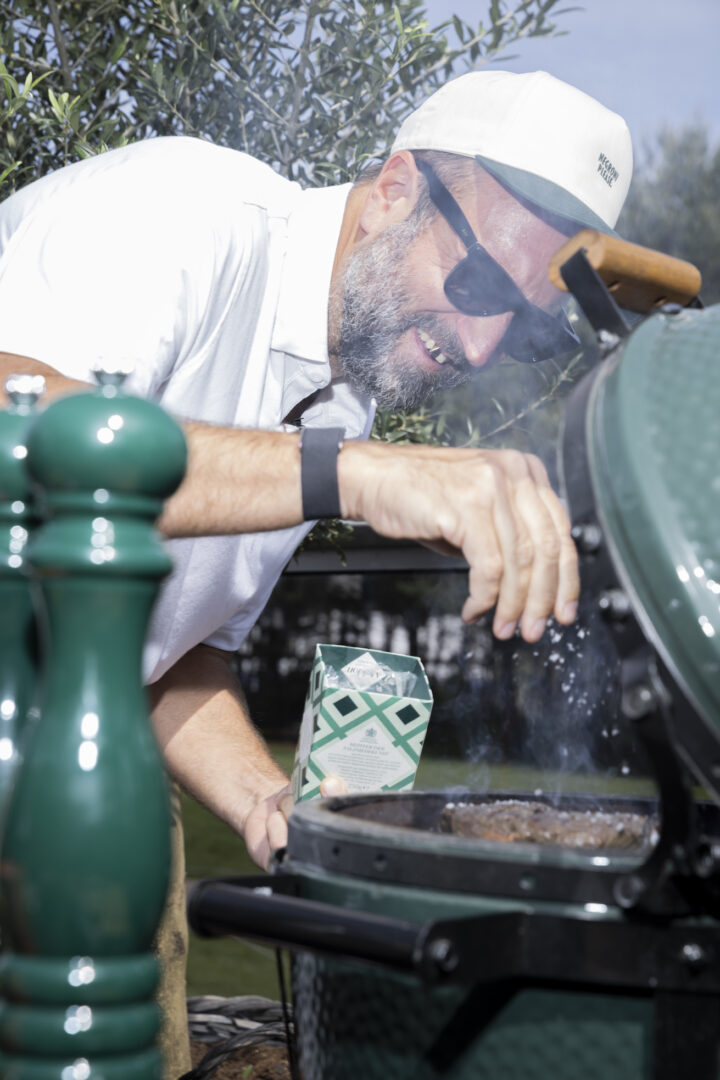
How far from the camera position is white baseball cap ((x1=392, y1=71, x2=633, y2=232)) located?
2.25 meters

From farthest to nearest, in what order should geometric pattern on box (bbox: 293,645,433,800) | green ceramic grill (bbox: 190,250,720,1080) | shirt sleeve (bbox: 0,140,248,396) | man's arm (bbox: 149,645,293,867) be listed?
man's arm (bbox: 149,645,293,867)
geometric pattern on box (bbox: 293,645,433,800)
shirt sleeve (bbox: 0,140,248,396)
green ceramic grill (bbox: 190,250,720,1080)

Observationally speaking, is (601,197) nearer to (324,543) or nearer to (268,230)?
(268,230)

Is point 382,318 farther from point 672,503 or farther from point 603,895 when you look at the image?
point 603,895

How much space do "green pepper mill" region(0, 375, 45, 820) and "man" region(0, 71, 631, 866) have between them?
2.11 ft

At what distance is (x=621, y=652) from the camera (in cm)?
94

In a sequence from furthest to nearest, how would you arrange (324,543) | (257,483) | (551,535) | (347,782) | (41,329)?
(324,543) < (347,782) < (41,329) < (257,483) < (551,535)

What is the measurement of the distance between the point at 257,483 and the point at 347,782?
0.81 metres

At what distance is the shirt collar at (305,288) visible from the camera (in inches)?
90.5

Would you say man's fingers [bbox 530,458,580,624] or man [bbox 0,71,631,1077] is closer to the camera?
man's fingers [bbox 530,458,580,624]

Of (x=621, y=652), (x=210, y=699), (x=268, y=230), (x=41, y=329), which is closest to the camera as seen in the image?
(x=621, y=652)

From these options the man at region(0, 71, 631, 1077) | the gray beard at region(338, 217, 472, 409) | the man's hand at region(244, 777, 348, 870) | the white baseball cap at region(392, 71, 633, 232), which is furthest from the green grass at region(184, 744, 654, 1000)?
the white baseball cap at region(392, 71, 633, 232)

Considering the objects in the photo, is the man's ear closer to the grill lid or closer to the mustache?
the mustache

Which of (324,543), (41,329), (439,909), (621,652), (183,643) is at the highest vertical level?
(41,329)

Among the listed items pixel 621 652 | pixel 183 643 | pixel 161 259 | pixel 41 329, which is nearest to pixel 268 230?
pixel 161 259
